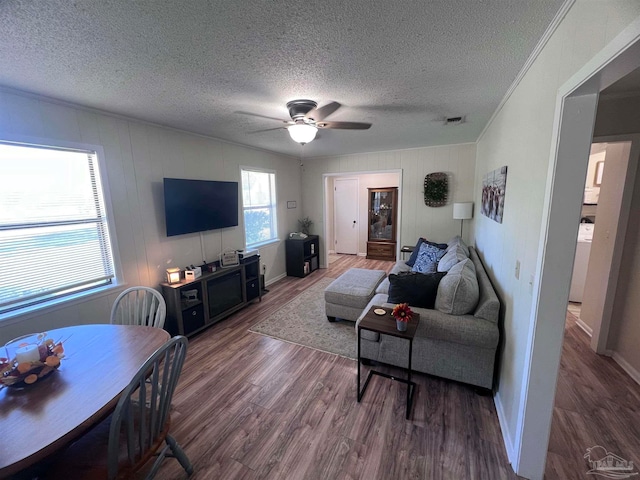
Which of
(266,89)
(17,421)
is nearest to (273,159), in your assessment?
(266,89)

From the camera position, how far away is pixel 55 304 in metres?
2.22

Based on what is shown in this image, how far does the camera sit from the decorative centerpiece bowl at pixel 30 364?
4.00 feet

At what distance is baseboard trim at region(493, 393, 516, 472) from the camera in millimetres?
1534

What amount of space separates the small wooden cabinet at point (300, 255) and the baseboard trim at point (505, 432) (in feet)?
12.2

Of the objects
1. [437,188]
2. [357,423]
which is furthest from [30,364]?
[437,188]

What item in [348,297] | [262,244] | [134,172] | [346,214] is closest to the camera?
[134,172]

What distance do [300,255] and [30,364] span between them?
405 cm

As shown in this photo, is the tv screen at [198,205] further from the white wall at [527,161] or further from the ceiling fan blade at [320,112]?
the white wall at [527,161]

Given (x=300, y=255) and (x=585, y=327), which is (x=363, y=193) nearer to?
(x=300, y=255)

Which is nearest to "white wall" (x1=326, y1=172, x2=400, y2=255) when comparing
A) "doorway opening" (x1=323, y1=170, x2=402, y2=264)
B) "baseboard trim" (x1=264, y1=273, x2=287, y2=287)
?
"doorway opening" (x1=323, y1=170, x2=402, y2=264)

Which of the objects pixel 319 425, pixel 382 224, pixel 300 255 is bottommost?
pixel 319 425

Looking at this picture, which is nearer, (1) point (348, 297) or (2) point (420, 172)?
(1) point (348, 297)

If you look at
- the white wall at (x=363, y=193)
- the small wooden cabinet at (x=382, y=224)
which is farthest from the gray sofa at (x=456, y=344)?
the white wall at (x=363, y=193)

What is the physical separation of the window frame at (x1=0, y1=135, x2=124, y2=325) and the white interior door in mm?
5211
